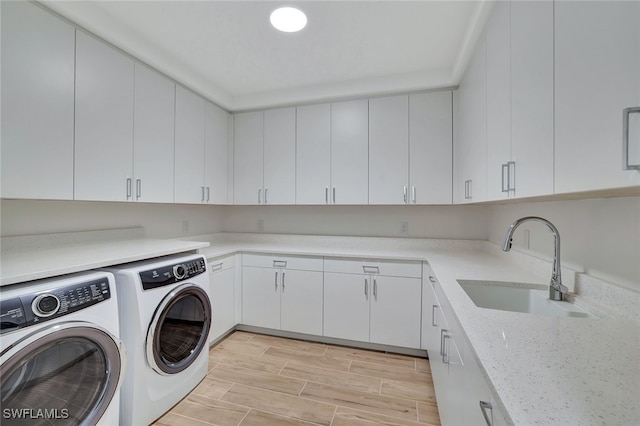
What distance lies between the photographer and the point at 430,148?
8.42ft

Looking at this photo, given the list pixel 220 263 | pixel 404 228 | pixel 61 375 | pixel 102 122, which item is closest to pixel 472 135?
pixel 404 228

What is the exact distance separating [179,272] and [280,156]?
1.64 m

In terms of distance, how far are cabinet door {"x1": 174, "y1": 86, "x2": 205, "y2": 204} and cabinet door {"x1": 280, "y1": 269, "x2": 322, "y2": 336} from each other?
1171 millimetres

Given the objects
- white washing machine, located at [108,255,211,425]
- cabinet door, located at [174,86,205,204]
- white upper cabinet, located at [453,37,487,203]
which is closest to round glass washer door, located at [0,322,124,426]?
white washing machine, located at [108,255,211,425]

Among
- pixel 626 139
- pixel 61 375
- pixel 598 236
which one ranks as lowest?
pixel 61 375

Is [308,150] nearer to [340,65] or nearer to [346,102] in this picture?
[346,102]

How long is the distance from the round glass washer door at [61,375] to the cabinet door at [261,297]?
1.40 m

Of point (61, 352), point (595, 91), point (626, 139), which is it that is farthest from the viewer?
point (61, 352)

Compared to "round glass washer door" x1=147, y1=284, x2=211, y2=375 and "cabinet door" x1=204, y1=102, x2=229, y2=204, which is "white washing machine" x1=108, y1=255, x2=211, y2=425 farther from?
"cabinet door" x1=204, y1=102, x2=229, y2=204

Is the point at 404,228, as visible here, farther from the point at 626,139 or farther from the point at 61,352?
the point at 61,352

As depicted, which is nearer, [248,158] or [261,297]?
[261,297]

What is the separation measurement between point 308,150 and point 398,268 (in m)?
1.49

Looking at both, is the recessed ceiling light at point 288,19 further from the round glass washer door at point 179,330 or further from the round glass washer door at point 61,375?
the round glass washer door at point 61,375

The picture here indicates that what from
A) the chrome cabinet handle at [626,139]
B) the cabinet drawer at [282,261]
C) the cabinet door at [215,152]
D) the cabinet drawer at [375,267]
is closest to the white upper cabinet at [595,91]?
the chrome cabinet handle at [626,139]
